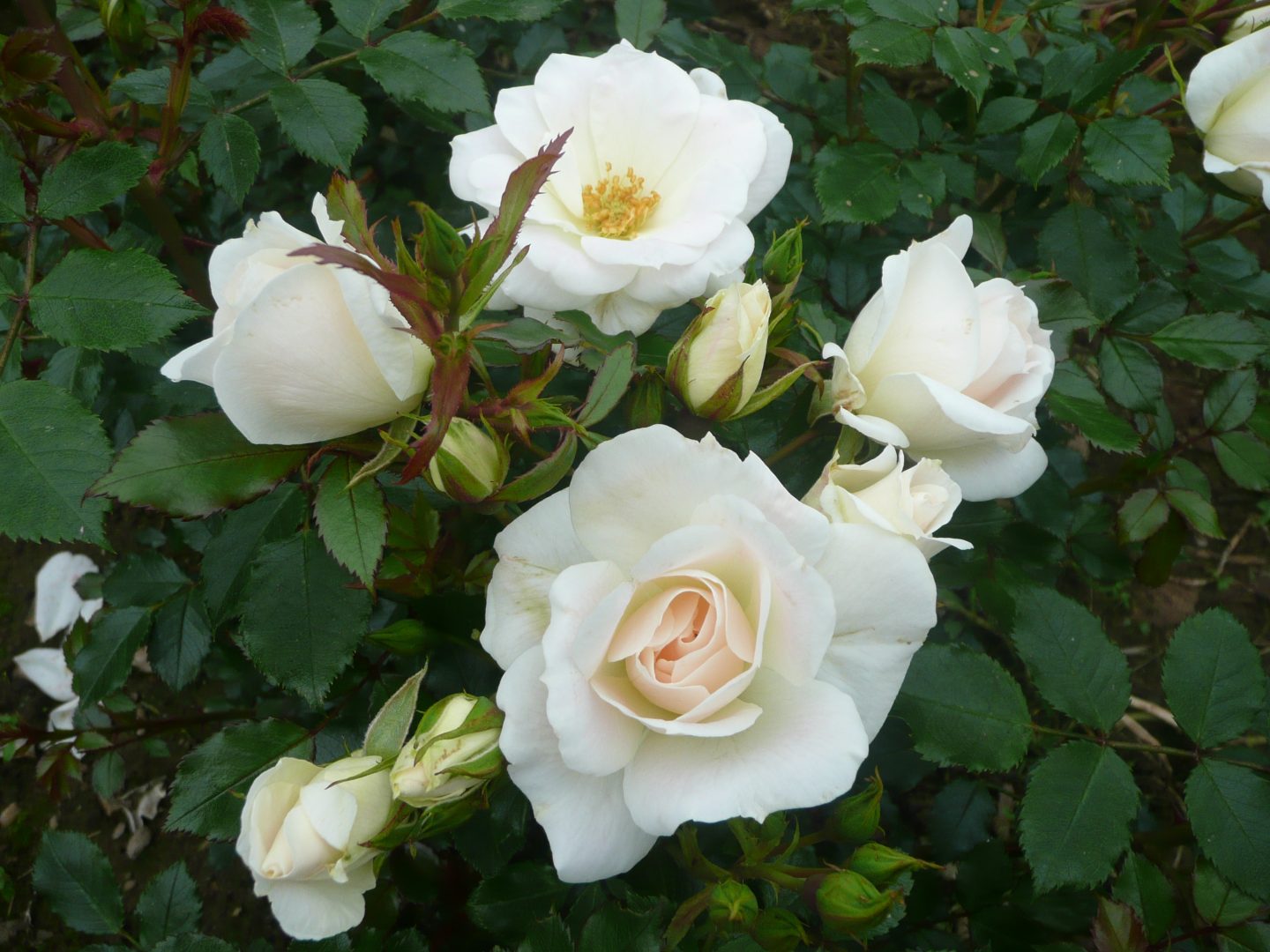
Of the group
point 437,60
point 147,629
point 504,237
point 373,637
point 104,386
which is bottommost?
point 147,629

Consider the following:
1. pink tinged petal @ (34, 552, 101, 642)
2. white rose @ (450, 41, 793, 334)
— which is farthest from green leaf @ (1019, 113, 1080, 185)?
pink tinged petal @ (34, 552, 101, 642)

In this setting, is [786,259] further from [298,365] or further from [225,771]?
[225,771]

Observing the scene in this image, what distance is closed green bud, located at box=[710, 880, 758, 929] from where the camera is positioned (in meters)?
0.92

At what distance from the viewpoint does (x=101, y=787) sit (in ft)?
5.88

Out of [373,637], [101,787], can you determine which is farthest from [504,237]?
[101,787]

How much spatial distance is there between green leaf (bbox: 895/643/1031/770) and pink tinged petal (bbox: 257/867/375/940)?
0.70 metres

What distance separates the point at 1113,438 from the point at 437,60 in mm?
1149

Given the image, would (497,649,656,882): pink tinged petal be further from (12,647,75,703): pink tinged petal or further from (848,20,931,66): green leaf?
(12,647,75,703): pink tinged petal

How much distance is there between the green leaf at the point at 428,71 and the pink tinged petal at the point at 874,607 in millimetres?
916

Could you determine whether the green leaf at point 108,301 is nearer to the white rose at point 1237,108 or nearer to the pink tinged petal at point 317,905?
the pink tinged petal at point 317,905

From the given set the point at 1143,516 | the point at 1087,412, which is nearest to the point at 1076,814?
the point at 1087,412

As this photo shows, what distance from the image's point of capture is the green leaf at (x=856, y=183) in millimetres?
1440

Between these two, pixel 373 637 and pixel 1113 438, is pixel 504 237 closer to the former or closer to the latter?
pixel 373 637

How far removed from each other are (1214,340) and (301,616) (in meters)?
1.48
